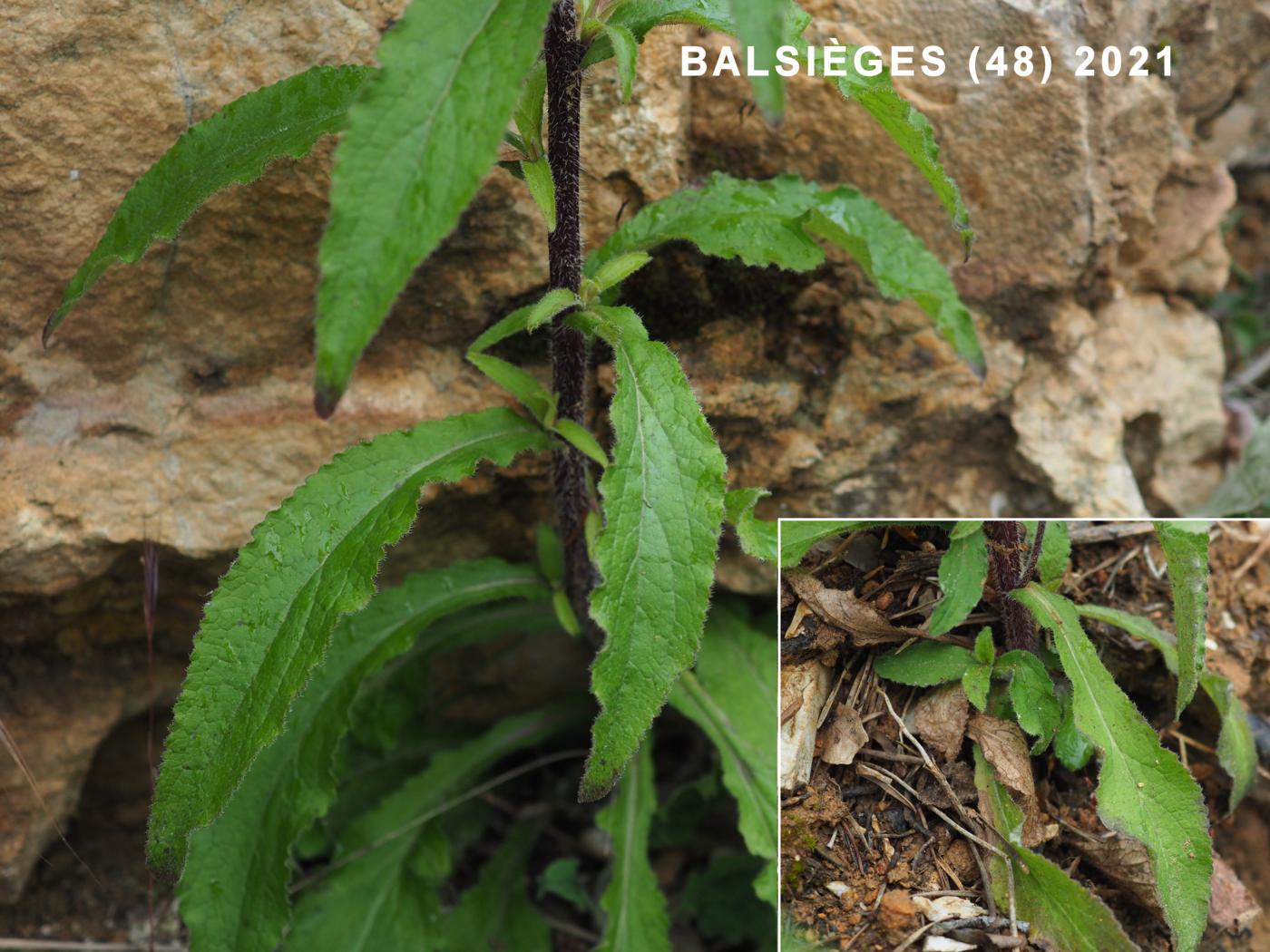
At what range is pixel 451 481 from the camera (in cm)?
178

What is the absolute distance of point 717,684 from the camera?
2.20 metres

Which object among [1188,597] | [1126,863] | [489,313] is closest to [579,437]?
[489,313]

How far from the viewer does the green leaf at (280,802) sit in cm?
178

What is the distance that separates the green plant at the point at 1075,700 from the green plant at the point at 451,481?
12.5 inches

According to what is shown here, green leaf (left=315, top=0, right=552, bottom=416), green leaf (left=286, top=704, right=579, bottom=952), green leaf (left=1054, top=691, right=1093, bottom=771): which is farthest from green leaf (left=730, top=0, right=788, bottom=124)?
green leaf (left=286, top=704, right=579, bottom=952)

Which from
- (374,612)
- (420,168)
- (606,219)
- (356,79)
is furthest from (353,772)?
(420,168)

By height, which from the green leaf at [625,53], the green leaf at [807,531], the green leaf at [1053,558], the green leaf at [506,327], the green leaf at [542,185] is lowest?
the green leaf at [1053,558]

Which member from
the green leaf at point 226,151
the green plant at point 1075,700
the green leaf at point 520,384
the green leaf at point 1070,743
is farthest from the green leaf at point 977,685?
the green leaf at point 226,151

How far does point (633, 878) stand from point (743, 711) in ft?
1.24

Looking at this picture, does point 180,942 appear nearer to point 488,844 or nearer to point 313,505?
point 488,844

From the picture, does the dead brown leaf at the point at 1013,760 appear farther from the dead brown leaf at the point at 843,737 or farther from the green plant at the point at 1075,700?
the dead brown leaf at the point at 843,737

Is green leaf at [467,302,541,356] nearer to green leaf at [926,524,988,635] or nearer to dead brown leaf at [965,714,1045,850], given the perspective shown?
green leaf at [926,524,988,635]

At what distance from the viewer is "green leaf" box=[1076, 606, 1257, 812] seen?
1670mm

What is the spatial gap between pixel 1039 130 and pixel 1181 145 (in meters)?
0.66
